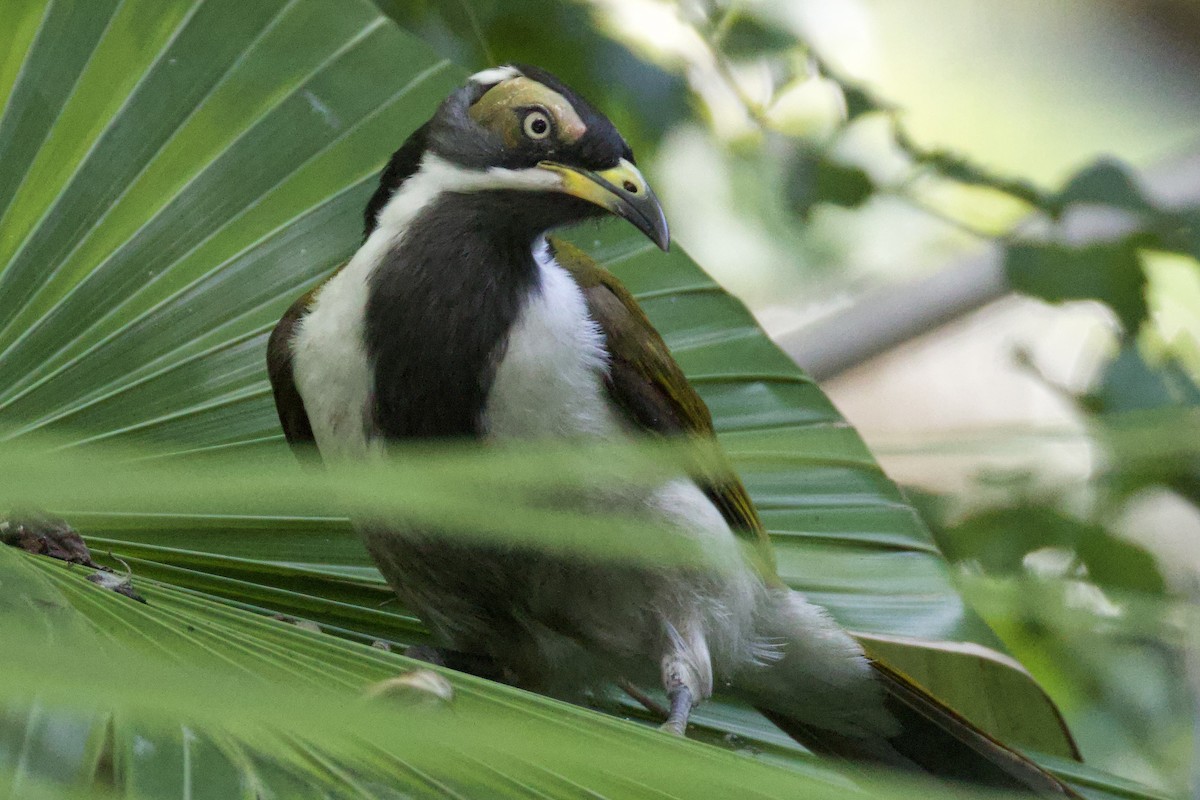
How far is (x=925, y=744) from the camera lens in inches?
61.7

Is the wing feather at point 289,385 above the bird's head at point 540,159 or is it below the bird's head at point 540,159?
below

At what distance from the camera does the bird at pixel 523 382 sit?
4.02ft

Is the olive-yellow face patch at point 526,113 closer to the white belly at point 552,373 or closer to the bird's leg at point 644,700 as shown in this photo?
the white belly at point 552,373

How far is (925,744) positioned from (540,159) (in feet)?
2.83

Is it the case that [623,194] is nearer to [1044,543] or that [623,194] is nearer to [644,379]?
[644,379]

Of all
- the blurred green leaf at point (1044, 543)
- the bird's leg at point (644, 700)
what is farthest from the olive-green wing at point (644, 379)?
the blurred green leaf at point (1044, 543)

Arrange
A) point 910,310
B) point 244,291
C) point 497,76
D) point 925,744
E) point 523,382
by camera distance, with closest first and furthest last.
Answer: point 523,382, point 497,76, point 244,291, point 925,744, point 910,310

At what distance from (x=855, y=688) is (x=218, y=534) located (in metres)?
0.80

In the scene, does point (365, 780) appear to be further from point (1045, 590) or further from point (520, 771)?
point (1045, 590)

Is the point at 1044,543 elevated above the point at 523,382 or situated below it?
above

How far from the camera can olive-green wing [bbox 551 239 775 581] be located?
1370mm

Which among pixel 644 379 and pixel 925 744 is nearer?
pixel 644 379

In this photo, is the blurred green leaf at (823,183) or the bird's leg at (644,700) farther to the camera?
the blurred green leaf at (823,183)

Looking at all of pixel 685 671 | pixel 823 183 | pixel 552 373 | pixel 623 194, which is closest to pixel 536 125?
pixel 623 194
